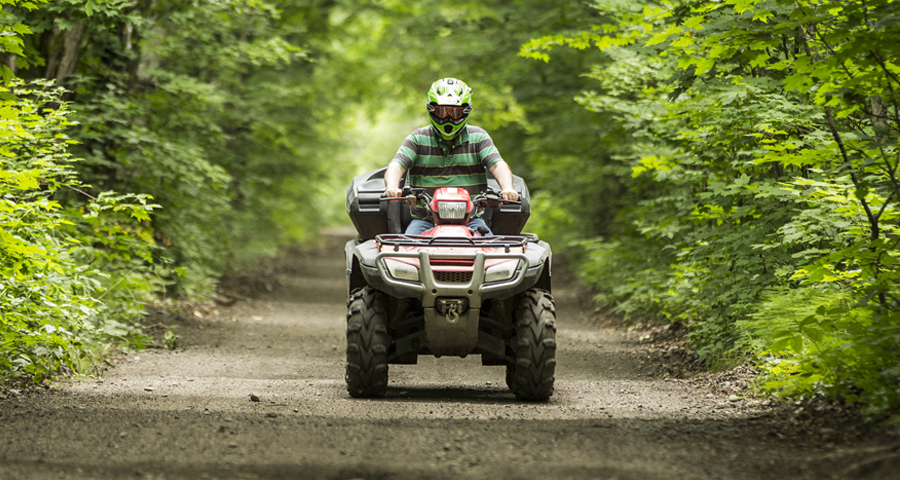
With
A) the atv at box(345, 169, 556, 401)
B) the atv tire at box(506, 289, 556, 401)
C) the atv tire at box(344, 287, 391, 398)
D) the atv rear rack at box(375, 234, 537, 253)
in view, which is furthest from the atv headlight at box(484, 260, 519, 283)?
the atv tire at box(344, 287, 391, 398)

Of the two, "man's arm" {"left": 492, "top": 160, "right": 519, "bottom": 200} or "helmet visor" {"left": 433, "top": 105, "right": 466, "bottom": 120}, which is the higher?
"helmet visor" {"left": 433, "top": 105, "right": 466, "bottom": 120}

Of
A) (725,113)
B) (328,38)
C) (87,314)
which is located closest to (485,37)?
(328,38)

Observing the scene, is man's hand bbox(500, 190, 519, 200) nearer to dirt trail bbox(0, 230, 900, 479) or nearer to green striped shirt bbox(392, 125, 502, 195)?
green striped shirt bbox(392, 125, 502, 195)

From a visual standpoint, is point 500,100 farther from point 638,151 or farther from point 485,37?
point 638,151

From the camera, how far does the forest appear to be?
586 centimetres

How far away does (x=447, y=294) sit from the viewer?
6395mm

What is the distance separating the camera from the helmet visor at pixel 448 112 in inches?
286

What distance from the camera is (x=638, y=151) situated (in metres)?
11.5

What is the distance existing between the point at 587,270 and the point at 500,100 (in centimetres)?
694

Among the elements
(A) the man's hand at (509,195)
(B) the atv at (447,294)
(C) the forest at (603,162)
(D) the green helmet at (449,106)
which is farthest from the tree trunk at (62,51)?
(A) the man's hand at (509,195)

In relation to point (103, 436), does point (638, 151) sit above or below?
above

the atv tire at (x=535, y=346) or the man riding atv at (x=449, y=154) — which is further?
the man riding atv at (x=449, y=154)

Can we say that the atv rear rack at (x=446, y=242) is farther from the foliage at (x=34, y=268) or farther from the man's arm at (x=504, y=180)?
the foliage at (x=34, y=268)

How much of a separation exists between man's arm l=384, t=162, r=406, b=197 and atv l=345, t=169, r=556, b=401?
65 mm
